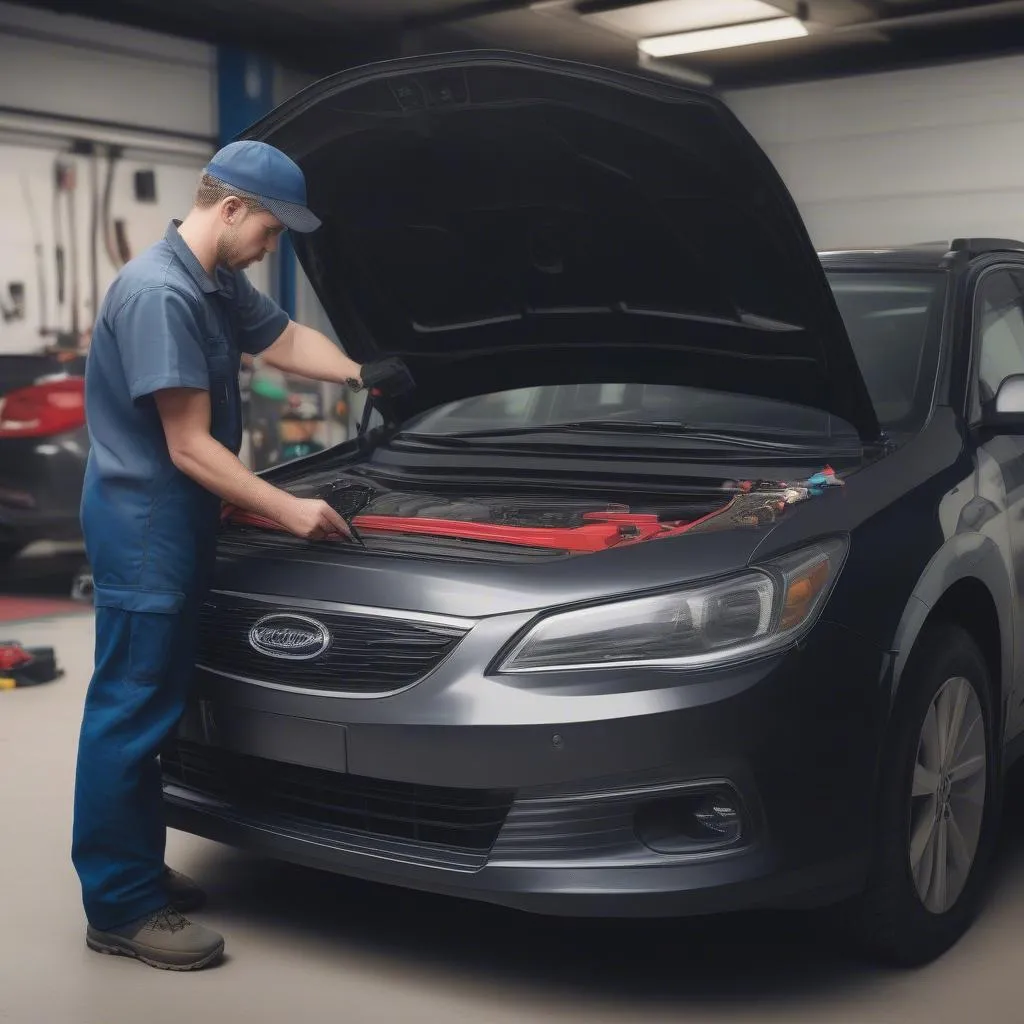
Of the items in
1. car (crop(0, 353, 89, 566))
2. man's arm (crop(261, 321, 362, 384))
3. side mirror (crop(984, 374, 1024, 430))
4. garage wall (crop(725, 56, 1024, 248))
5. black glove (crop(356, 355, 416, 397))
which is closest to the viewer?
side mirror (crop(984, 374, 1024, 430))

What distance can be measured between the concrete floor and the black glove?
128 centimetres

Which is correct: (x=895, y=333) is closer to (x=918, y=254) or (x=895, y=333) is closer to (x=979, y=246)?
(x=918, y=254)

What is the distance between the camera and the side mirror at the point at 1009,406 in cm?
363

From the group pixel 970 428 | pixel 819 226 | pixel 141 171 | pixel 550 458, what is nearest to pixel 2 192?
pixel 141 171

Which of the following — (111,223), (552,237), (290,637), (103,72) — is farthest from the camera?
(111,223)

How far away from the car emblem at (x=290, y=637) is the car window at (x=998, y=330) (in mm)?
1753

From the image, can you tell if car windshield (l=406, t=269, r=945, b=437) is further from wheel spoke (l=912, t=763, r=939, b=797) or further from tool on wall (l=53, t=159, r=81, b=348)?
tool on wall (l=53, t=159, r=81, b=348)

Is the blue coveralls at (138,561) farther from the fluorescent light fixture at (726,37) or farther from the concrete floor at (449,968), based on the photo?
the fluorescent light fixture at (726,37)

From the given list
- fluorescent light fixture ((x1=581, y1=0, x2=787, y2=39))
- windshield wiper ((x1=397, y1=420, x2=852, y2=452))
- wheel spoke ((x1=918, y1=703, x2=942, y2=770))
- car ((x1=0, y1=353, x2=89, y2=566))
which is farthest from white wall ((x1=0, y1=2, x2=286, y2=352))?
wheel spoke ((x1=918, y1=703, x2=942, y2=770))

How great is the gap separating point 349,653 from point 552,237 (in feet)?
4.52

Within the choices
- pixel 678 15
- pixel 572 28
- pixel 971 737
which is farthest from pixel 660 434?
pixel 572 28

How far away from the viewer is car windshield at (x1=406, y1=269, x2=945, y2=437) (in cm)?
378

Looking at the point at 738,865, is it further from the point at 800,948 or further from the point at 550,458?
the point at 550,458

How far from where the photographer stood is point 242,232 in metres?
3.33
